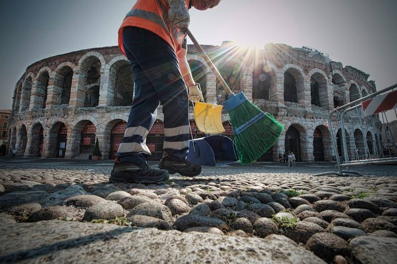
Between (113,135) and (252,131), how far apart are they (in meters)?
11.8

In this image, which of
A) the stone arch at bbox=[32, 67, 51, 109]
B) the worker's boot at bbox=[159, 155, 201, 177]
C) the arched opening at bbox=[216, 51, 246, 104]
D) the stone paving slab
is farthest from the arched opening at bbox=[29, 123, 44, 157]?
the stone paving slab

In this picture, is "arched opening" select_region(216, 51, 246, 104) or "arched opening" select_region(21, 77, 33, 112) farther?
"arched opening" select_region(21, 77, 33, 112)

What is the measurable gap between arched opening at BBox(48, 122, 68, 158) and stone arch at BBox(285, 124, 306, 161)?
1631cm

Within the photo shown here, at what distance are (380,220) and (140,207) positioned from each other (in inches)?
41.1

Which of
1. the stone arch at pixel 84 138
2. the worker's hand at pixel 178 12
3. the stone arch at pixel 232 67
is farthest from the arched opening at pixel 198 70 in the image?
the worker's hand at pixel 178 12

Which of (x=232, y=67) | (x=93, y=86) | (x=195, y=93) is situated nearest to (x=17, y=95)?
(x=93, y=86)

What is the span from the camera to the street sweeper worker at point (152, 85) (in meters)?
1.64

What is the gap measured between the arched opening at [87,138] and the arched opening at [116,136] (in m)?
1.47

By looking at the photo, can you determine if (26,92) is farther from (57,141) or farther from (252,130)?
(252,130)

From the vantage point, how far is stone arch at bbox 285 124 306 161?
1199 centimetres

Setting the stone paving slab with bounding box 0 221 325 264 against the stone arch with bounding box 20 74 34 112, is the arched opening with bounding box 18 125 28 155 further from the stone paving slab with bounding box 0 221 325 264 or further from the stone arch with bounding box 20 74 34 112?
the stone paving slab with bounding box 0 221 325 264

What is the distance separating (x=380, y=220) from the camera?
735 mm

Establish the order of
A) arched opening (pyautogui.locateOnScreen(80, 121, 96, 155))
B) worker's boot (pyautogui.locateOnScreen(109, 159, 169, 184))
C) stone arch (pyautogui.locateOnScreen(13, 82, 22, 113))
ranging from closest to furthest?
worker's boot (pyautogui.locateOnScreen(109, 159, 169, 184)), arched opening (pyautogui.locateOnScreen(80, 121, 96, 155)), stone arch (pyautogui.locateOnScreen(13, 82, 22, 113))

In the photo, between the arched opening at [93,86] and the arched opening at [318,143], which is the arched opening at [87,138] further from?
the arched opening at [318,143]
